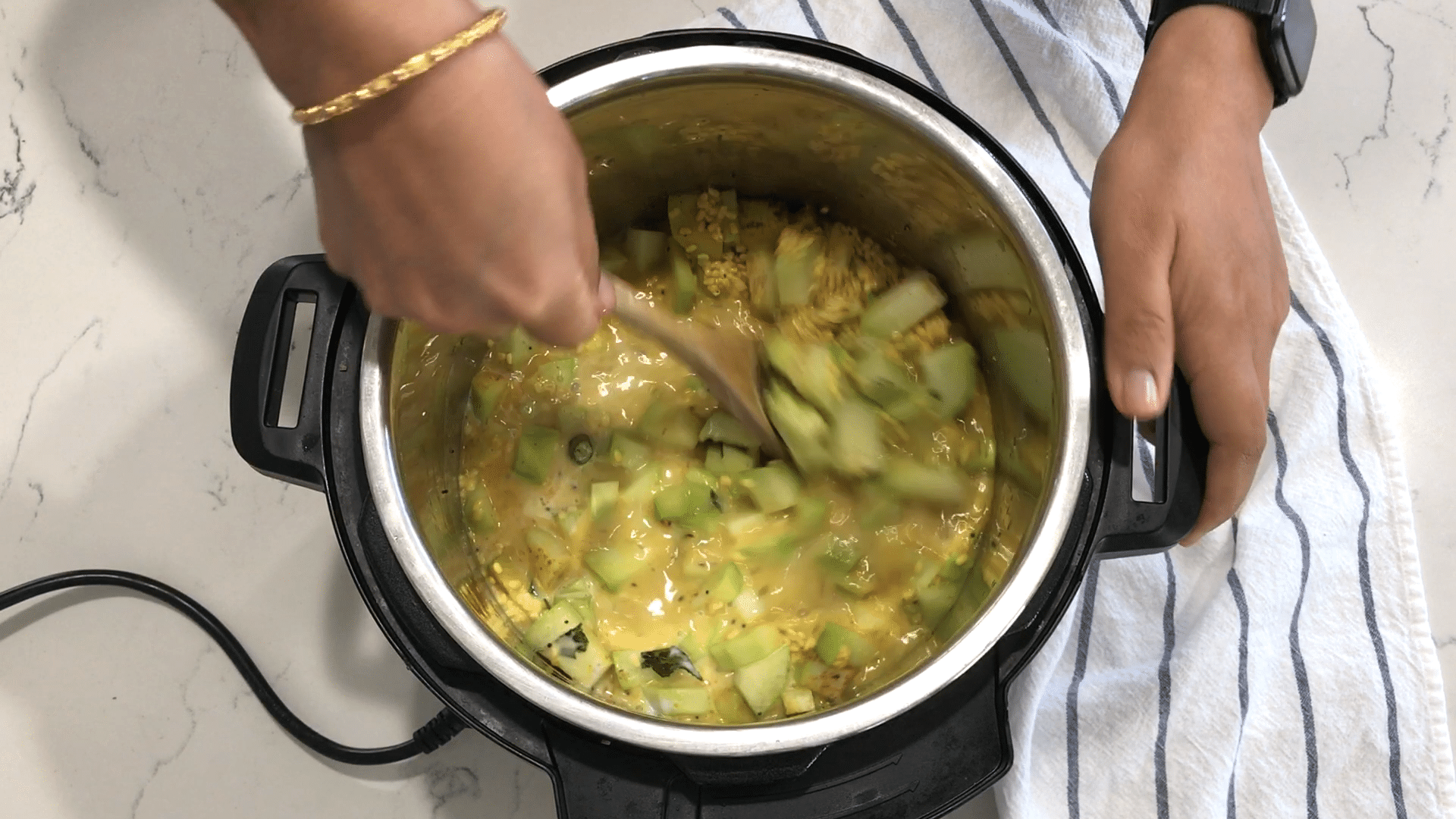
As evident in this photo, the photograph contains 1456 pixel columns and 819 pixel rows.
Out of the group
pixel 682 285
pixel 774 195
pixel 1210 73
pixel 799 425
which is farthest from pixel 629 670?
pixel 1210 73

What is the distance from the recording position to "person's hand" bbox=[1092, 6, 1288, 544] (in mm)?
645

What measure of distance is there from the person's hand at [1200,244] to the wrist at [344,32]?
1.56 feet

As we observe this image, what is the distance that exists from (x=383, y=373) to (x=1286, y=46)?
694mm

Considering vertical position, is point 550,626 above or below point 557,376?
below

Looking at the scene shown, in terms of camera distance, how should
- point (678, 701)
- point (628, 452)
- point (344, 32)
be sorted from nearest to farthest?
point (344, 32)
point (678, 701)
point (628, 452)

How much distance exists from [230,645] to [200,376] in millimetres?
273

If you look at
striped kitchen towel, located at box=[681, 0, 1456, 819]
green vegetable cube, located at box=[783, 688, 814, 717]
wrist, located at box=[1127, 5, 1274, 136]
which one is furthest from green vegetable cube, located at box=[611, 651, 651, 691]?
wrist, located at box=[1127, 5, 1274, 136]

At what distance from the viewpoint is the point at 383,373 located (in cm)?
64

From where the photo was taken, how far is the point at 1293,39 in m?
0.70

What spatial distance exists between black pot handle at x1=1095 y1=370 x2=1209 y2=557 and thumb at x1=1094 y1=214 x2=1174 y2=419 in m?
0.03

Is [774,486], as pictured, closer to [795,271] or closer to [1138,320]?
[795,271]

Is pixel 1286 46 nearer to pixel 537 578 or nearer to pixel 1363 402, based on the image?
pixel 1363 402

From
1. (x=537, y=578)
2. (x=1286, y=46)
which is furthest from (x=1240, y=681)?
(x=537, y=578)

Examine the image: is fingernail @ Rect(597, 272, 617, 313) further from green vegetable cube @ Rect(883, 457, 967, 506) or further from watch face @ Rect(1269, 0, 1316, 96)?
watch face @ Rect(1269, 0, 1316, 96)
